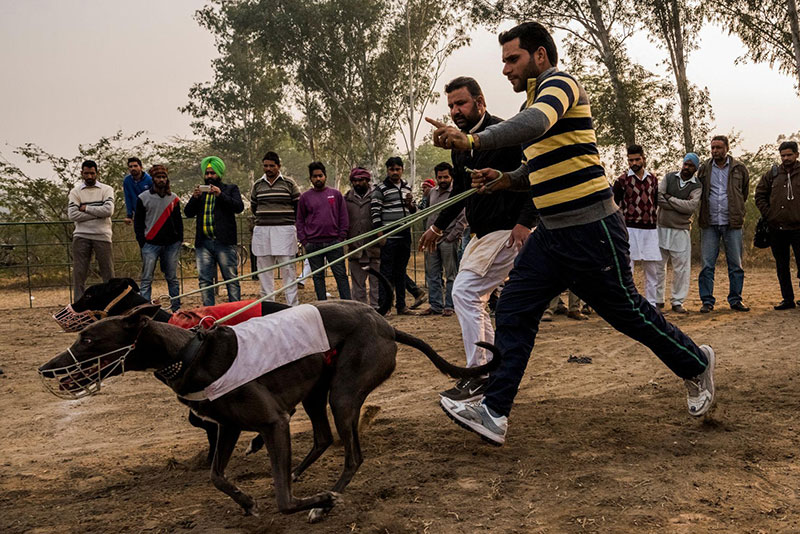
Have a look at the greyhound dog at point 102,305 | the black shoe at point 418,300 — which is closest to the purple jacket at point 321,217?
the black shoe at point 418,300

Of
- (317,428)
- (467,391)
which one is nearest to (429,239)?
(467,391)

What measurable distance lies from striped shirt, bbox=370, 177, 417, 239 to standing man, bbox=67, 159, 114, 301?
4.09m

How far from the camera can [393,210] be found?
36.9 ft

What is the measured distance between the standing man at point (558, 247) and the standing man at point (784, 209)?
276 inches

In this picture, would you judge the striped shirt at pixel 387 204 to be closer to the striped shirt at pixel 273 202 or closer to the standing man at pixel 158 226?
the striped shirt at pixel 273 202

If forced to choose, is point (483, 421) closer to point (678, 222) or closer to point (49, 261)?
point (678, 222)

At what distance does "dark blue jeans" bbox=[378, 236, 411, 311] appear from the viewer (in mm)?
11391

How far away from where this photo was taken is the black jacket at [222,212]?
1035 centimetres

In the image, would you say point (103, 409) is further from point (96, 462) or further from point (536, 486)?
point (536, 486)

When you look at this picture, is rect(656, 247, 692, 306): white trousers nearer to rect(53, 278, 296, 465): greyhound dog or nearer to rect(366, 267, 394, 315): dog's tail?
rect(366, 267, 394, 315): dog's tail

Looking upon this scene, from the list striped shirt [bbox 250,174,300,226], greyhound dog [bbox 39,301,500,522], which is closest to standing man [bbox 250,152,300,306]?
striped shirt [bbox 250,174,300,226]

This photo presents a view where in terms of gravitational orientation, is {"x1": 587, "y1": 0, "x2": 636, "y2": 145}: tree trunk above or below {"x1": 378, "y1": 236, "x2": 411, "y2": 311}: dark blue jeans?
above

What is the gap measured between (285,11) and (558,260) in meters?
36.4

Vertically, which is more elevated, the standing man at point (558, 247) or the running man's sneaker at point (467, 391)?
the standing man at point (558, 247)
